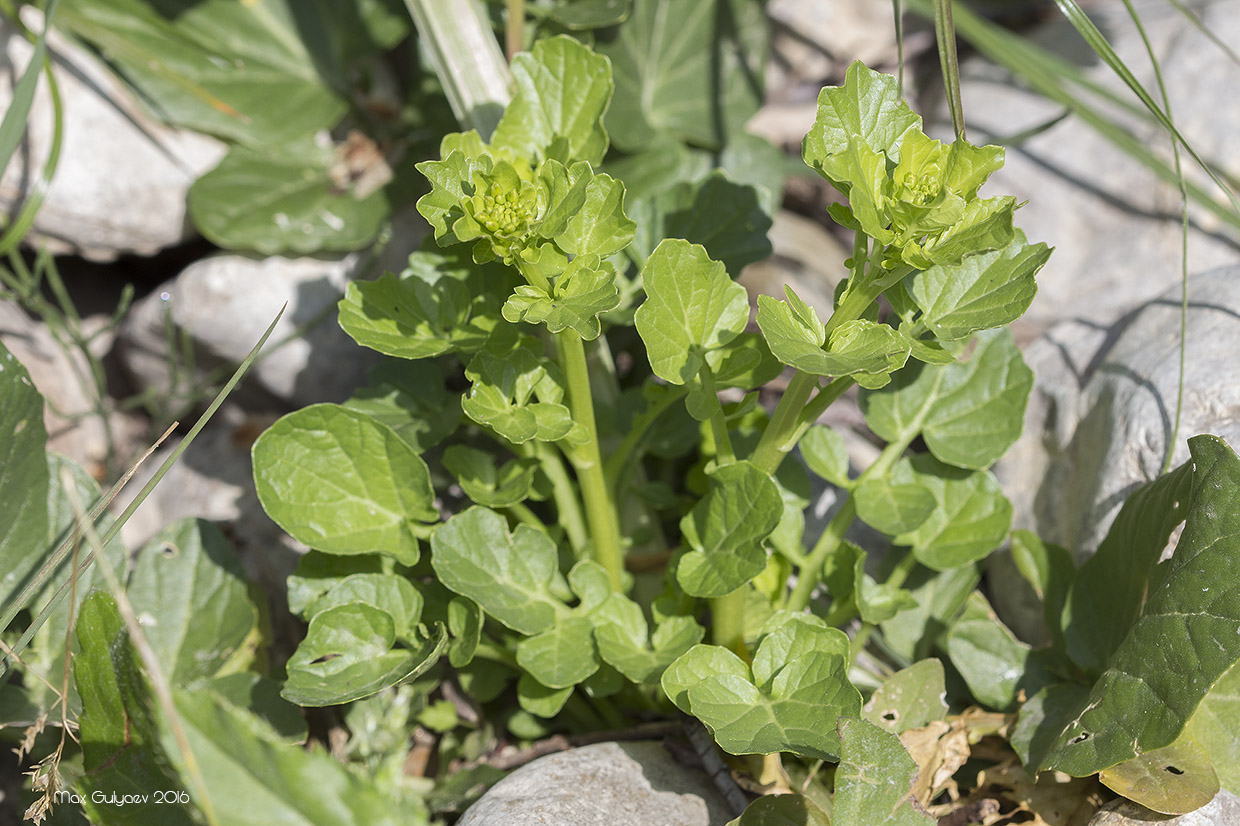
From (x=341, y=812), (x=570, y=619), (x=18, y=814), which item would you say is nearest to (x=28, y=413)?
(x=18, y=814)

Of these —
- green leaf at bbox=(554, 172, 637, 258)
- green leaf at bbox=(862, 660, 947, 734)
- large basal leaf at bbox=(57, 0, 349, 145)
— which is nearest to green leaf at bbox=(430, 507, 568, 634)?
green leaf at bbox=(554, 172, 637, 258)

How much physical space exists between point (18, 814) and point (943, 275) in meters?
2.39

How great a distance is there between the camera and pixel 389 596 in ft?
6.23

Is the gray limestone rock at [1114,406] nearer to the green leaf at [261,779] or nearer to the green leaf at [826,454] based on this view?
the green leaf at [826,454]

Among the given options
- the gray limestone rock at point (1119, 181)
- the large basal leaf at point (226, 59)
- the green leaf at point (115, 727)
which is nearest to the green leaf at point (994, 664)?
the gray limestone rock at point (1119, 181)

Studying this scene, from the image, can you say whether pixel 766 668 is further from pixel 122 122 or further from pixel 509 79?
pixel 122 122

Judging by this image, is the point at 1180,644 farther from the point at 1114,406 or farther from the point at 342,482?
the point at 342,482

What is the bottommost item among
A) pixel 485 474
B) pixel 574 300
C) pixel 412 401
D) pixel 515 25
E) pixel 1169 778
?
pixel 1169 778

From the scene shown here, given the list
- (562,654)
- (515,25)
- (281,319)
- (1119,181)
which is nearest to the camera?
(562,654)

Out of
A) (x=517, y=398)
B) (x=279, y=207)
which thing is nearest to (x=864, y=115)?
(x=517, y=398)

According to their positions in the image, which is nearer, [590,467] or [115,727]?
[115,727]

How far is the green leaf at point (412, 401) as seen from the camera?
2078 millimetres

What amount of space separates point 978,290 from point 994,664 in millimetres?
867

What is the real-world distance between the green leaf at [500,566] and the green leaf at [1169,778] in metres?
1.04
